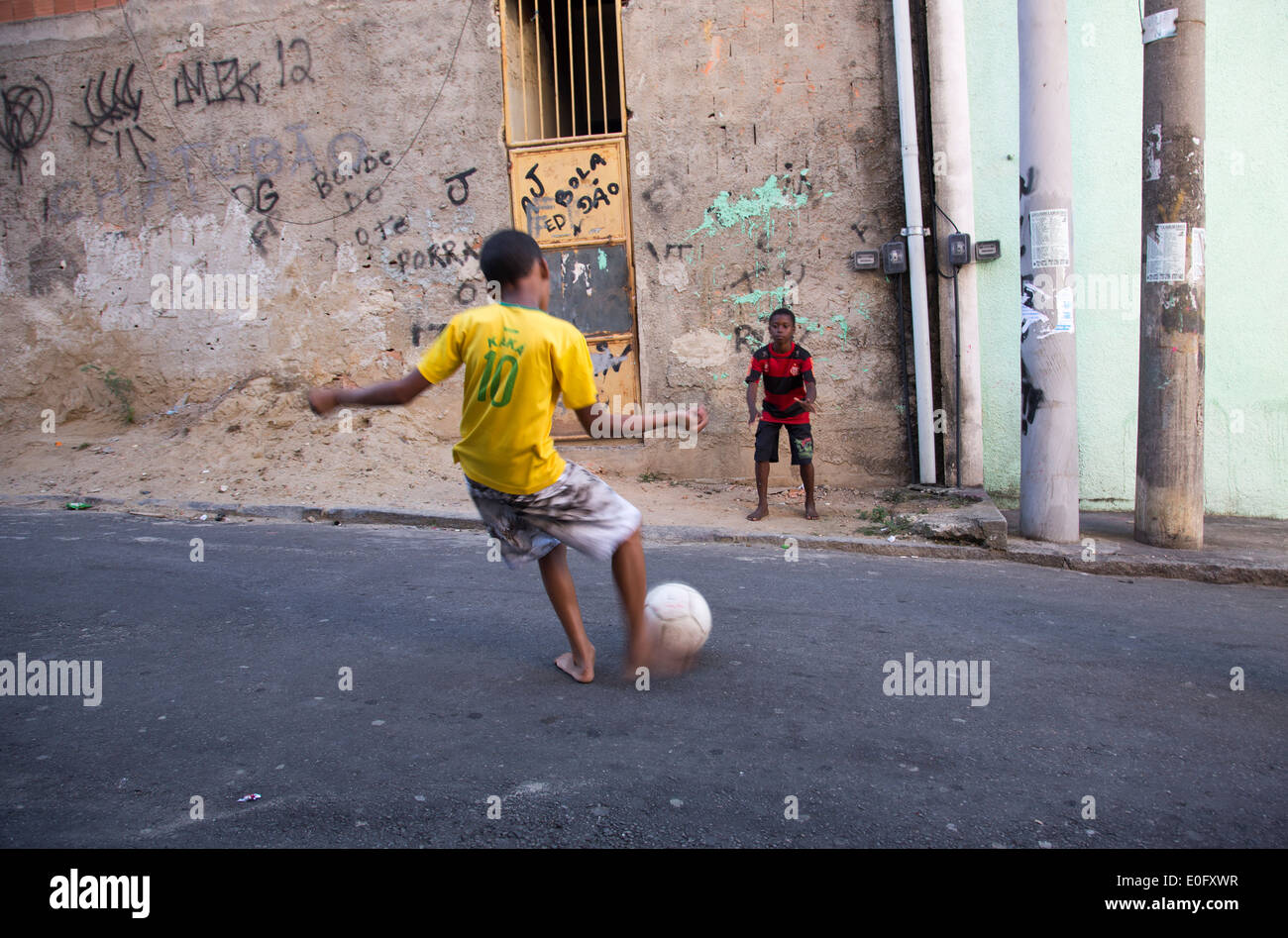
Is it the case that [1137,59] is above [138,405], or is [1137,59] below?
→ above

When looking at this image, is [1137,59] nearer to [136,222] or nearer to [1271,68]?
[1271,68]

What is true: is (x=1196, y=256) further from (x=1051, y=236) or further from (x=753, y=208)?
(x=753, y=208)

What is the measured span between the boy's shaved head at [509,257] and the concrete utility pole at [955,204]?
6.17 meters

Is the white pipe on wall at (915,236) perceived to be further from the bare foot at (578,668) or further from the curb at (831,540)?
the bare foot at (578,668)

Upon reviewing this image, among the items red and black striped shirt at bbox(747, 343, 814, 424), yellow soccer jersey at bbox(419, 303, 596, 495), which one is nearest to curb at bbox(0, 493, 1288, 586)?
red and black striped shirt at bbox(747, 343, 814, 424)

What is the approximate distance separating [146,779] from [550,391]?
1837 mm

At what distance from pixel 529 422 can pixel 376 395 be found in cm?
56

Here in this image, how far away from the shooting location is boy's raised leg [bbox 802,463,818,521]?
7.94 metres

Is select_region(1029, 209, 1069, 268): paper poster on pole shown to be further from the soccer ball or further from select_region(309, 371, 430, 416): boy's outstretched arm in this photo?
select_region(309, 371, 430, 416): boy's outstretched arm

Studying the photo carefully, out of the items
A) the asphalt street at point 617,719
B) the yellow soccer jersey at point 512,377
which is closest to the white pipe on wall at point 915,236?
the asphalt street at point 617,719

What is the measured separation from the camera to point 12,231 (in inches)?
428

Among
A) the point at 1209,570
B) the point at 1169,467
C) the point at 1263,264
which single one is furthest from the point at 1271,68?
the point at 1209,570

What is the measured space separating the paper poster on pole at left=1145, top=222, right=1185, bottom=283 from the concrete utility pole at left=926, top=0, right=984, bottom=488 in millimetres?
2161
